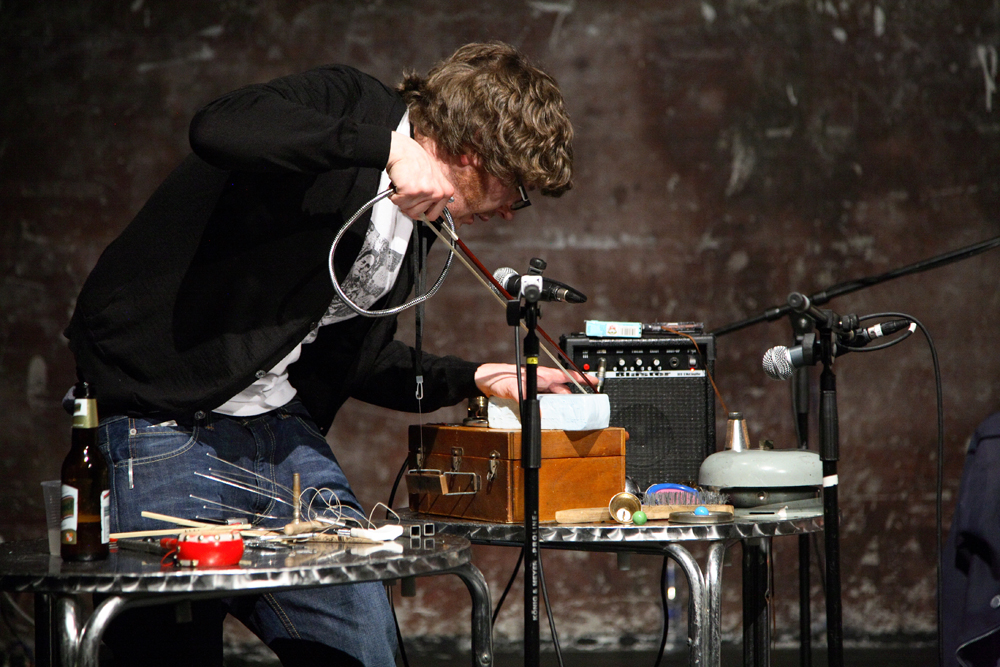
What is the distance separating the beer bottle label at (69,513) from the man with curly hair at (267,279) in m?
0.18

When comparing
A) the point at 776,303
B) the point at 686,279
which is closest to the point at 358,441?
the point at 686,279

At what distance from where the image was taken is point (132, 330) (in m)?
1.47

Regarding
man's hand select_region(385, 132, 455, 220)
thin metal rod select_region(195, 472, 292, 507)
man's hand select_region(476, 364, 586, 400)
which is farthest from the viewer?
Result: man's hand select_region(476, 364, 586, 400)

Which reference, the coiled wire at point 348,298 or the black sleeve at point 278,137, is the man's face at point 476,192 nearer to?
the coiled wire at point 348,298

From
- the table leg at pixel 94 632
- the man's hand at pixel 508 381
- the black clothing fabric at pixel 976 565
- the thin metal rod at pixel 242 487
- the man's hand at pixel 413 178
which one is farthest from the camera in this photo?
the black clothing fabric at pixel 976 565

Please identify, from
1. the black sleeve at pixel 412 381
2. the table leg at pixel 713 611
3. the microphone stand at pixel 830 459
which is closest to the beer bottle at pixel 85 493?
the black sleeve at pixel 412 381

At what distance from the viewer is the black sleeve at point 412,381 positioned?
1.93 metres

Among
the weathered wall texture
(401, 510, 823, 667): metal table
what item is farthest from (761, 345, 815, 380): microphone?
the weathered wall texture

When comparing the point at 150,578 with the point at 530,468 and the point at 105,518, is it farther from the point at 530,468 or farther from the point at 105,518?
the point at 530,468

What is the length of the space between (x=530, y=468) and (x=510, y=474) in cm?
23

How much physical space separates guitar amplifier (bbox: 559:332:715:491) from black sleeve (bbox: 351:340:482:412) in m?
0.41

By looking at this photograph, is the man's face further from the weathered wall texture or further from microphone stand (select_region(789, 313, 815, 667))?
the weathered wall texture

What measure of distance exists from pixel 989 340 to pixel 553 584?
1973mm

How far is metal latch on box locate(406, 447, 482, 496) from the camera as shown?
5.51 ft
